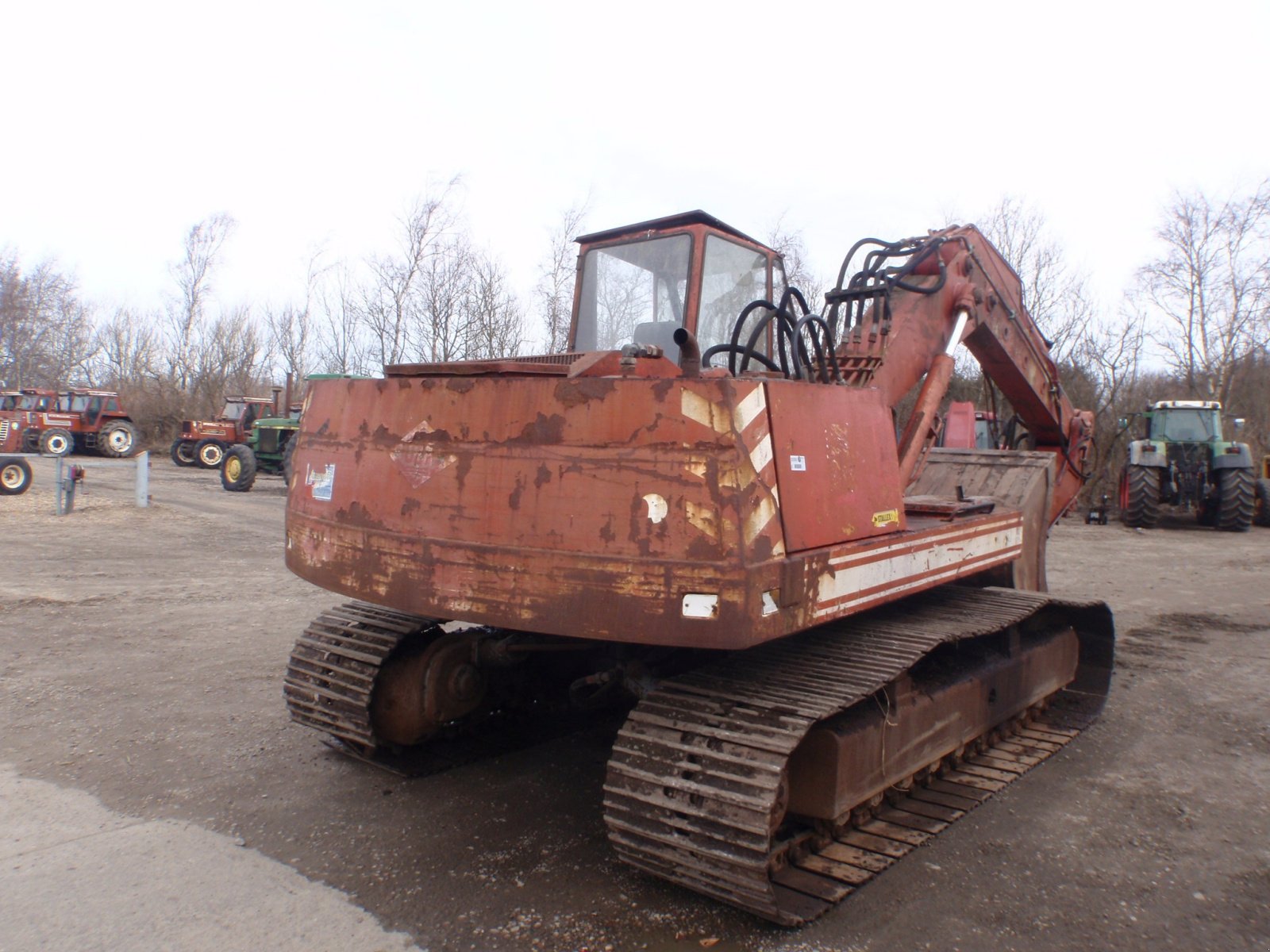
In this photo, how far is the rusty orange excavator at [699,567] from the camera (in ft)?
9.36

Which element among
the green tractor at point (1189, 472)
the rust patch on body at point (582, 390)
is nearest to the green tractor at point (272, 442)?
the green tractor at point (1189, 472)

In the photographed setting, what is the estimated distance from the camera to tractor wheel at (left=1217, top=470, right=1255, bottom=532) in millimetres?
16031

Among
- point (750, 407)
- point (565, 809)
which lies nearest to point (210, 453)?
point (565, 809)

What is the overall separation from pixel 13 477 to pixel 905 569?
54.7ft

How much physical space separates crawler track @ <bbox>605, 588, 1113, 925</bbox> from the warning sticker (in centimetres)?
142

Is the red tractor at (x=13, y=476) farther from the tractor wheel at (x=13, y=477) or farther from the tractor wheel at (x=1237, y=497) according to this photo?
the tractor wheel at (x=1237, y=497)

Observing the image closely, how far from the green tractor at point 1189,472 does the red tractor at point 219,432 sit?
21713 mm

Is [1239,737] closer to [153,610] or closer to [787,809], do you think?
[787,809]

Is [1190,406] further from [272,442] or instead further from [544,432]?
[272,442]

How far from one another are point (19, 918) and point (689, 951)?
207cm

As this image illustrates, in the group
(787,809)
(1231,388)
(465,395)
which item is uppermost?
(1231,388)

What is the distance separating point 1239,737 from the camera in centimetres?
488

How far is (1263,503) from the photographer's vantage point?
17.5 meters

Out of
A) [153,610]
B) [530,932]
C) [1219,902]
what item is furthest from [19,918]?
[153,610]
